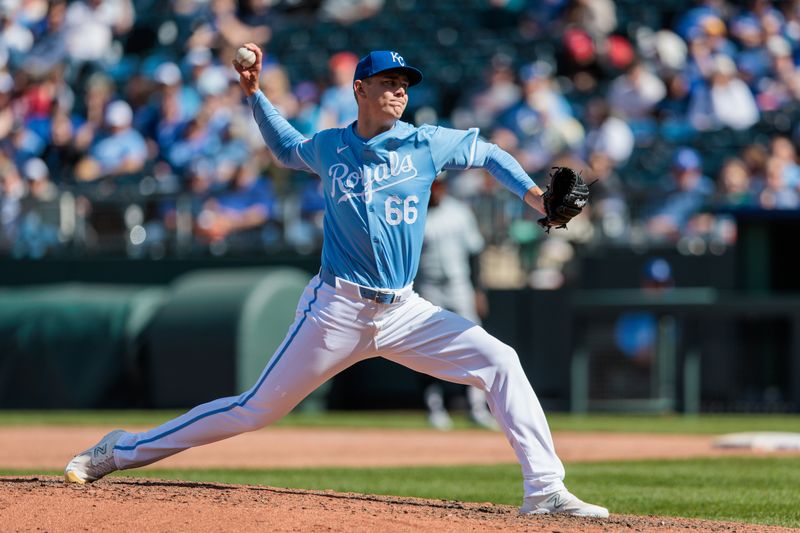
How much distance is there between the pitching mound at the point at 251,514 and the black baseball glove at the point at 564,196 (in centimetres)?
119

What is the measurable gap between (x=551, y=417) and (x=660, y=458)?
154 inches

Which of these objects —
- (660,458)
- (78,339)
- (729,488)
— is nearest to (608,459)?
(660,458)

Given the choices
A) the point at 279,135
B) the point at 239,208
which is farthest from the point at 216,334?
the point at 279,135

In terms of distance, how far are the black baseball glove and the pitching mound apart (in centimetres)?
119

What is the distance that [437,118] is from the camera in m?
16.9

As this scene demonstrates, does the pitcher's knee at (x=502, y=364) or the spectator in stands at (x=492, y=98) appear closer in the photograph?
the pitcher's knee at (x=502, y=364)

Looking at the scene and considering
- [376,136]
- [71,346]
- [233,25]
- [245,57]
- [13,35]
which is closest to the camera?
[376,136]

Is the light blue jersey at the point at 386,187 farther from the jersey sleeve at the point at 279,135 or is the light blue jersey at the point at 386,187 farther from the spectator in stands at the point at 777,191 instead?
the spectator in stands at the point at 777,191

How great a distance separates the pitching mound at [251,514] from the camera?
16.6 ft

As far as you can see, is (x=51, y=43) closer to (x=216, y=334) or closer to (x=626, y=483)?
(x=216, y=334)

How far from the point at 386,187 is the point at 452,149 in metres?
0.33

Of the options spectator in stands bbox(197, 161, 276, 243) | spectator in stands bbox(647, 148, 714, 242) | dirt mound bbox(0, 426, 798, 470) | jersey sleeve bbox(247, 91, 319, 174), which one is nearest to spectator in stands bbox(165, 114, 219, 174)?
spectator in stands bbox(197, 161, 276, 243)

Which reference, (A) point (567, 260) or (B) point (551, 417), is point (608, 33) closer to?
(A) point (567, 260)

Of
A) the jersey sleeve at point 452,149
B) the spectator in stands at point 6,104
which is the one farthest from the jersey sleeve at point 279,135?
the spectator in stands at point 6,104
